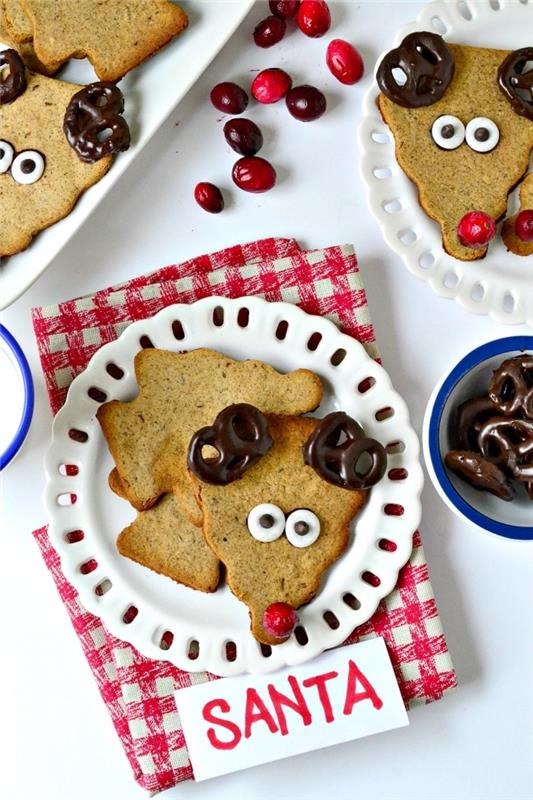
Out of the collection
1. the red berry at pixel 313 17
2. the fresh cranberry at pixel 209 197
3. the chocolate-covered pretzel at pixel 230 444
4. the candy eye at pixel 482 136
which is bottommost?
the chocolate-covered pretzel at pixel 230 444

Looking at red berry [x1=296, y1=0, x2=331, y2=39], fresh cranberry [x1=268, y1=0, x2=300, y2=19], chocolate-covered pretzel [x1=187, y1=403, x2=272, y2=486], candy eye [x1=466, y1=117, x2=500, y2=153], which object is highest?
fresh cranberry [x1=268, y1=0, x2=300, y2=19]

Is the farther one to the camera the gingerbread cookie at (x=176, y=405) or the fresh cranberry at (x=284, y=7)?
the fresh cranberry at (x=284, y=7)

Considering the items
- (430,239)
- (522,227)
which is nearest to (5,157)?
(430,239)

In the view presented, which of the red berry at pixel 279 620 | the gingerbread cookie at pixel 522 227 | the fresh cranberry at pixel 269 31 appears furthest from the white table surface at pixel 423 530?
the red berry at pixel 279 620

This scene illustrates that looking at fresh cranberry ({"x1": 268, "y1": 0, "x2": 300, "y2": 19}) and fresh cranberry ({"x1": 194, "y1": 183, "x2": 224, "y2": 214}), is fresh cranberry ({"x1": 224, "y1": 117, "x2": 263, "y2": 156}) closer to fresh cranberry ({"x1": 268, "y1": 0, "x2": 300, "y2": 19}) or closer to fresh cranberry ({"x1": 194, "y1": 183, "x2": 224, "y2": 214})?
fresh cranberry ({"x1": 194, "y1": 183, "x2": 224, "y2": 214})

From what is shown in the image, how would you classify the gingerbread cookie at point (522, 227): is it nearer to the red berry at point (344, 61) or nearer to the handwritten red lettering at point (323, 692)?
the red berry at point (344, 61)

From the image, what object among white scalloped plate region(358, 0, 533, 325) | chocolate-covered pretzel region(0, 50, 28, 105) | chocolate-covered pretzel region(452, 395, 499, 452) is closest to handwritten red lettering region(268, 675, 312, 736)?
chocolate-covered pretzel region(452, 395, 499, 452)

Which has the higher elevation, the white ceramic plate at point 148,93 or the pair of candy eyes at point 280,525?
the white ceramic plate at point 148,93

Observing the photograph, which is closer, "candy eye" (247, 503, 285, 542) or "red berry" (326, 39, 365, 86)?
"candy eye" (247, 503, 285, 542)
